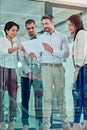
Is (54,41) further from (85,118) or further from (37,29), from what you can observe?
(85,118)

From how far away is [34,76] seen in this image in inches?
187

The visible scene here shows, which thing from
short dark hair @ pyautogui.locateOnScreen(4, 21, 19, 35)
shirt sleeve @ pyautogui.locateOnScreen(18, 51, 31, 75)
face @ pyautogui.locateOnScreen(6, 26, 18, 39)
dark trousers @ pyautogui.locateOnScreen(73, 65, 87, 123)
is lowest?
dark trousers @ pyautogui.locateOnScreen(73, 65, 87, 123)

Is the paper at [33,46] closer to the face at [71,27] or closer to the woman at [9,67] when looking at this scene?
the woman at [9,67]

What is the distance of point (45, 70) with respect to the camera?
479 cm

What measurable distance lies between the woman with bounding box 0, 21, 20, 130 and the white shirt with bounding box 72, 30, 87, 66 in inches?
35.2

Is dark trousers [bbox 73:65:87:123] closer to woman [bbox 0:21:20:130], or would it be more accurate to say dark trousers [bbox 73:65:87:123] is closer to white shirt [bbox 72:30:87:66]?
white shirt [bbox 72:30:87:66]

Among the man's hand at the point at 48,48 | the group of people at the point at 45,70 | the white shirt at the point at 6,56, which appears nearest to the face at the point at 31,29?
the group of people at the point at 45,70

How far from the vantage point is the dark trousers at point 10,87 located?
456 cm

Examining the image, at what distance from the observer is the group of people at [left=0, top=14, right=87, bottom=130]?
15.2 ft

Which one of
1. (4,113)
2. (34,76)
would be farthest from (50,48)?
(4,113)

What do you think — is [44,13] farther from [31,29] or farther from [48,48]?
[48,48]

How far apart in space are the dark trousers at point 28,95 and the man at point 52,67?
0.24 feet

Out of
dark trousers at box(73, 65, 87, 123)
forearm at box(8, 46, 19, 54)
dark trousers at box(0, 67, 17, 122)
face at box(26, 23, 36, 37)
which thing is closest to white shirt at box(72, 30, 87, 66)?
dark trousers at box(73, 65, 87, 123)

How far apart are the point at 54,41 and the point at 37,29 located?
1.04 feet
